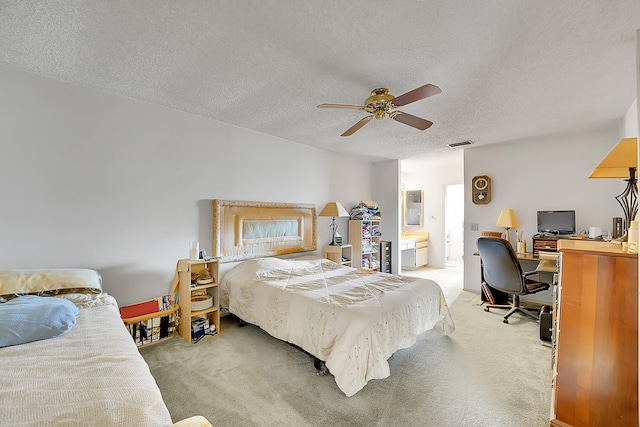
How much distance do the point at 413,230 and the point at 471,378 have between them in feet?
17.3

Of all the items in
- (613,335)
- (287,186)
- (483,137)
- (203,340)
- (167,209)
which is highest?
(483,137)

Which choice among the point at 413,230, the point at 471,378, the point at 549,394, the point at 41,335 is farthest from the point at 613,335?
the point at 413,230

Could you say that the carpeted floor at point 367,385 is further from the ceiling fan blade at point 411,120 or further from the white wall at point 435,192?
the white wall at point 435,192

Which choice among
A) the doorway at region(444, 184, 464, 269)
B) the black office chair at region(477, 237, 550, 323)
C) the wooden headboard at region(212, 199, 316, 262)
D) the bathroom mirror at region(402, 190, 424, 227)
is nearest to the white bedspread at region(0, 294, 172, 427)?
the wooden headboard at region(212, 199, 316, 262)

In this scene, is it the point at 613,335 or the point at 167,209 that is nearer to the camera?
the point at 613,335

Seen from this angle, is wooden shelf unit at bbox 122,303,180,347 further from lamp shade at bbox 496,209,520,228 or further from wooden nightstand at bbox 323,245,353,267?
lamp shade at bbox 496,209,520,228

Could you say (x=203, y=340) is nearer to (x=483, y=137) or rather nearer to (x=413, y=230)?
(x=483, y=137)

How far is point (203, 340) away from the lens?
9.21 feet

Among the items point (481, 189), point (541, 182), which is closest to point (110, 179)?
point (481, 189)

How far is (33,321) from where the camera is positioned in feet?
4.53

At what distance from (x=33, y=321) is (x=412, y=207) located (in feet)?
23.2

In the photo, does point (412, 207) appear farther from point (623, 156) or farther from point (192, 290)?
point (192, 290)

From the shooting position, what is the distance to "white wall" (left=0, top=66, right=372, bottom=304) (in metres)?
2.20

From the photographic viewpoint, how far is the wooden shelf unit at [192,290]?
110 inches
